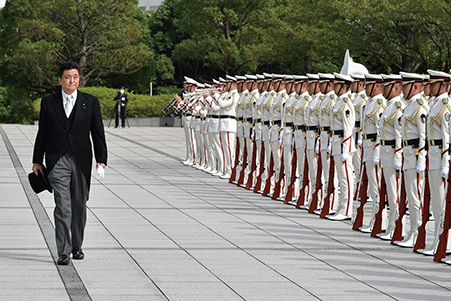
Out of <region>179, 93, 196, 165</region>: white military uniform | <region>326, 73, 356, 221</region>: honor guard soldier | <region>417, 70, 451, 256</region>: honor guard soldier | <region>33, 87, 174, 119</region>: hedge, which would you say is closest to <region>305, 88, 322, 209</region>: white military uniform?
<region>326, 73, 356, 221</region>: honor guard soldier

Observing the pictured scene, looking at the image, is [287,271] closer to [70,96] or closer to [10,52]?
[70,96]

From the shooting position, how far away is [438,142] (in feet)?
26.7

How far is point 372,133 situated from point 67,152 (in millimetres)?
4139

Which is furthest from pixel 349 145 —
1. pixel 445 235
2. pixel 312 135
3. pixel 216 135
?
pixel 216 135

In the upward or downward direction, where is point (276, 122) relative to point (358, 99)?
downward

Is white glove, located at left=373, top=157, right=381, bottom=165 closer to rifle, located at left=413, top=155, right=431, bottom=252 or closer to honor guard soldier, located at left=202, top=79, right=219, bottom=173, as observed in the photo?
rifle, located at left=413, top=155, right=431, bottom=252

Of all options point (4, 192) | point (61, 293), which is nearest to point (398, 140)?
point (61, 293)

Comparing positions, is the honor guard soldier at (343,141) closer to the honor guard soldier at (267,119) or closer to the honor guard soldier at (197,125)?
the honor guard soldier at (267,119)

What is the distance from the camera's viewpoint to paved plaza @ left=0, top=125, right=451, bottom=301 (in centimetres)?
657

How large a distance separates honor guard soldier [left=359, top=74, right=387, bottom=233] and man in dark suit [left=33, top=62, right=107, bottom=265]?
3.77m

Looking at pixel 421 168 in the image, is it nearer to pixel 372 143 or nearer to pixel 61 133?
pixel 372 143

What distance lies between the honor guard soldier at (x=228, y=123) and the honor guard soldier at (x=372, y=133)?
6187mm

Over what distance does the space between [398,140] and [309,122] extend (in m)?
2.67

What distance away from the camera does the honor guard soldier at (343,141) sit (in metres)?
10.6
